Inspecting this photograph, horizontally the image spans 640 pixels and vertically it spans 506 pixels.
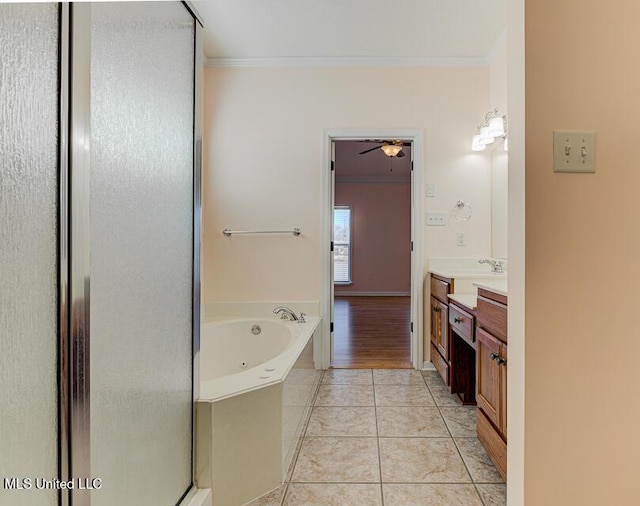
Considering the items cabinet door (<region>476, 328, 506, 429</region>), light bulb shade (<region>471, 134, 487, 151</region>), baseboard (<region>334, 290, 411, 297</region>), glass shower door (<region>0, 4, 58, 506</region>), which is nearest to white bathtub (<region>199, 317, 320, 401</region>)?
cabinet door (<region>476, 328, 506, 429</region>)

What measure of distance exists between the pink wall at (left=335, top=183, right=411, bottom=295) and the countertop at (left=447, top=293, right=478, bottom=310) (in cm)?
535

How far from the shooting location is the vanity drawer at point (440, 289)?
258 centimetres

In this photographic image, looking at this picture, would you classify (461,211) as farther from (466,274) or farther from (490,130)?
(466,274)

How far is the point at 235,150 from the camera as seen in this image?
3.16 metres

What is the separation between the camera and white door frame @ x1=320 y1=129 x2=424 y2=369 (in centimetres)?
310

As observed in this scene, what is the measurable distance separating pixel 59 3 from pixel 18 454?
0.84m

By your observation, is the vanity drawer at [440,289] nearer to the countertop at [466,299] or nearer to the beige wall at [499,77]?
the countertop at [466,299]

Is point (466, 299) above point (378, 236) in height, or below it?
below

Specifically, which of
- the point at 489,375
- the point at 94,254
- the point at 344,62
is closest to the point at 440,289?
the point at 489,375

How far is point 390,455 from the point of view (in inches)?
70.1

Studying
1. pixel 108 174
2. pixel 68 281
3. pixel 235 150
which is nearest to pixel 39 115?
pixel 108 174

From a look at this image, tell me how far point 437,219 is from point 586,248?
2.19 meters

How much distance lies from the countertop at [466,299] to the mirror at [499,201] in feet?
2.27

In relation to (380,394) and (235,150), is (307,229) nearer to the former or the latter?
(235,150)
